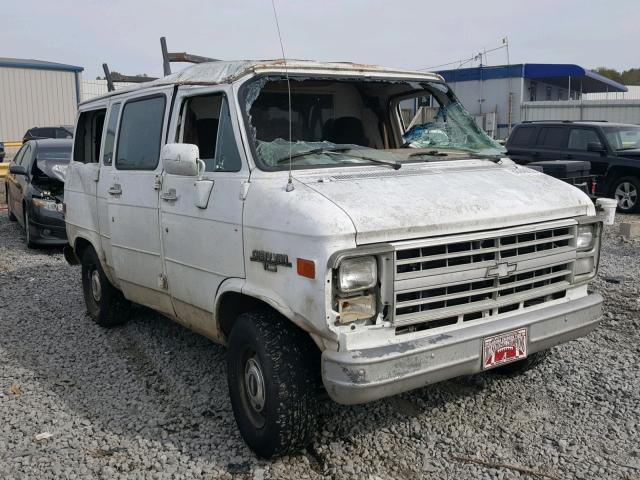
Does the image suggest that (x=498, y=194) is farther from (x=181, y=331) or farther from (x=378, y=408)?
(x=181, y=331)

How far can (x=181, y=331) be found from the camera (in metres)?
5.95

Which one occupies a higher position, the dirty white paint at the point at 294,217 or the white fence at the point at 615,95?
the white fence at the point at 615,95

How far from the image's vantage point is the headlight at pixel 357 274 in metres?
3.16

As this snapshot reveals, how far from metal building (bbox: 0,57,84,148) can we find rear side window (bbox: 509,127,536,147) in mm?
21038

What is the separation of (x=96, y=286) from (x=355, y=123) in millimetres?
2933

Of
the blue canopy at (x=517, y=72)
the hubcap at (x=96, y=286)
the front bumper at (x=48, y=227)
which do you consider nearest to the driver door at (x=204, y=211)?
the hubcap at (x=96, y=286)

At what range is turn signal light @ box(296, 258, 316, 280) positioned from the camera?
315cm

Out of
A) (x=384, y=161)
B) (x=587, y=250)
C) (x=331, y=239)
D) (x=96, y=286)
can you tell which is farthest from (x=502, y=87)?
(x=331, y=239)

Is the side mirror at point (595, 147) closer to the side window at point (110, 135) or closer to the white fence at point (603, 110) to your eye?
the side window at point (110, 135)

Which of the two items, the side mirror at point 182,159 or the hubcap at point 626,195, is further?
the hubcap at point 626,195

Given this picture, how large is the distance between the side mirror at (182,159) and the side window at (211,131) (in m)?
0.15

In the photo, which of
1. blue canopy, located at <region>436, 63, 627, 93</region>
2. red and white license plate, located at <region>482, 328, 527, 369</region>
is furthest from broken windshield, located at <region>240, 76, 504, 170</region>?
blue canopy, located at <region>436, 63, 627, 93</region>

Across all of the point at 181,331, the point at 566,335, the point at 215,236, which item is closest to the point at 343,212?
the point at 215,236

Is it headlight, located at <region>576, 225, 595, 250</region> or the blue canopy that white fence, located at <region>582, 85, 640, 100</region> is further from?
headlight, located at <region>576, 225, 595, 250</region>
